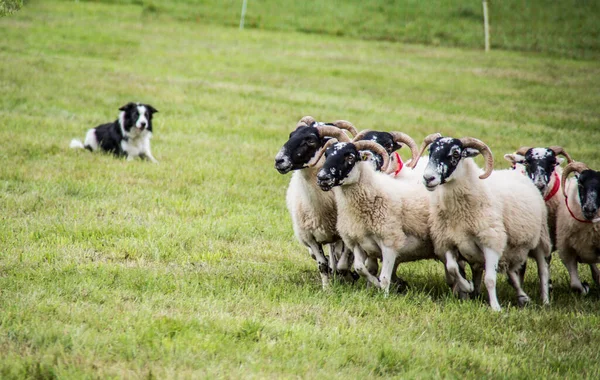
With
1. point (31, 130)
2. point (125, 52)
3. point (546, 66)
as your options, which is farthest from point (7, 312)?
point (546, 66)

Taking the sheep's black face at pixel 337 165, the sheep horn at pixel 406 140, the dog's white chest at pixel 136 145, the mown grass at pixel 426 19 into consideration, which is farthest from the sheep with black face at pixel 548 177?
the mown grass at pixel 426 19

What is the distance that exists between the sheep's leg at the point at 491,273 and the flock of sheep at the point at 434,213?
1cm

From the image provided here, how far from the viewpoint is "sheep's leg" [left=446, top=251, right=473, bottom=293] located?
8398 millimetres

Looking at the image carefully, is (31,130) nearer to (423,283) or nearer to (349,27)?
(423,283)

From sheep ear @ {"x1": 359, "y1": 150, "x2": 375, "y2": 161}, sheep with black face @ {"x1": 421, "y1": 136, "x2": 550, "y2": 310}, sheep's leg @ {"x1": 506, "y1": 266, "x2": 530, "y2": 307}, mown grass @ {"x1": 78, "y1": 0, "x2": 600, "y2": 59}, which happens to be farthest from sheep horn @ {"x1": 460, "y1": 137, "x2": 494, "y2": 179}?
mown grass @ {"x1": 78, "y1": 0, "x2": 600, "y2": 59}

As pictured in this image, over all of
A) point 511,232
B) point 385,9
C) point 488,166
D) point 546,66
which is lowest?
point 511,232

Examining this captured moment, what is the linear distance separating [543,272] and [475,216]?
4.85 feet

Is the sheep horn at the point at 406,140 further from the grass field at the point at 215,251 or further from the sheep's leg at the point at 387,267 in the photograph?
the grass field at the point at 215,251

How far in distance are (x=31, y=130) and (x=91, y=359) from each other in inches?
489

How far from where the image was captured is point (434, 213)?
339 inches

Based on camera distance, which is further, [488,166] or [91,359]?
[488,166]

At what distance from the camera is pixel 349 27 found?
4184 cm

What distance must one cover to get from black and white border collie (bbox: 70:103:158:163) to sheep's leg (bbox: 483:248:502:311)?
9072 mm

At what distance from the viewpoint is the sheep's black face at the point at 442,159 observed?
8031 mm
